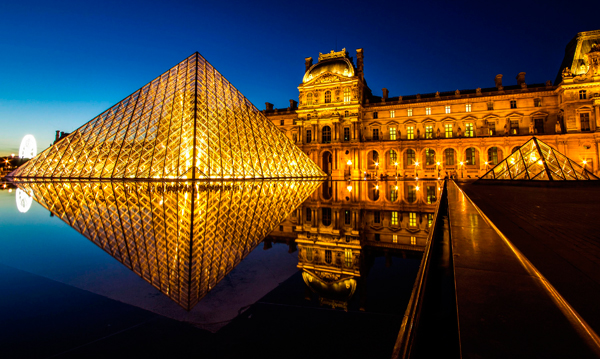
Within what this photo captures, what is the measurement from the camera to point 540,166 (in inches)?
573

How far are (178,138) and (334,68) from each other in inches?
1000

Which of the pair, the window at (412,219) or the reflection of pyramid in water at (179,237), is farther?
the window at (412,219)

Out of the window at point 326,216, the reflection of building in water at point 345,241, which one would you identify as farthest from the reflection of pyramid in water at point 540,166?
the window at point 326,216

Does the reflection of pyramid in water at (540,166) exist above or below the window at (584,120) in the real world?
below

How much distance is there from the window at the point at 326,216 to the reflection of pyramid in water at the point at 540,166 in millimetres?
11913

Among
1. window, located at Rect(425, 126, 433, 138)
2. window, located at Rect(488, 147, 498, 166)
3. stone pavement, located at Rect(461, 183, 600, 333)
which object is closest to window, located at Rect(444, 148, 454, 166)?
window, located at Rect(425, 126, 433, 138)

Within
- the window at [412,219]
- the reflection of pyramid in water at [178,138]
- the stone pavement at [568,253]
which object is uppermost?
the reflection of pyramid in water at [178,138]

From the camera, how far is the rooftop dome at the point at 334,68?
115ft

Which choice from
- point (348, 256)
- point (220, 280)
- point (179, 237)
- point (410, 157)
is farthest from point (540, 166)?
point (410, 157)

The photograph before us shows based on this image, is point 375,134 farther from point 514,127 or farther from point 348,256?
point 348,256

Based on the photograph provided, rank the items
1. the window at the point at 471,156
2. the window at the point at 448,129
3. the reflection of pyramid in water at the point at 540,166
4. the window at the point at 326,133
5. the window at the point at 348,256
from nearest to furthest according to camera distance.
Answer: the window at the point at 348,256 → the reflection of pyramid in water at the point at 540,166 → the window at the point at 471,156 → the window at the point at 448,129 → the window at the point at 326,133

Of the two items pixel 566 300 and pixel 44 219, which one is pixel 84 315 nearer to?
pixel 566 300

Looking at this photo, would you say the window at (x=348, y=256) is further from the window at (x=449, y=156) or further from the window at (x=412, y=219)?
the window at (x=449, y=156)

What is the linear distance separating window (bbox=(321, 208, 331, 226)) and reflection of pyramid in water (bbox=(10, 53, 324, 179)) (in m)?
9.13
